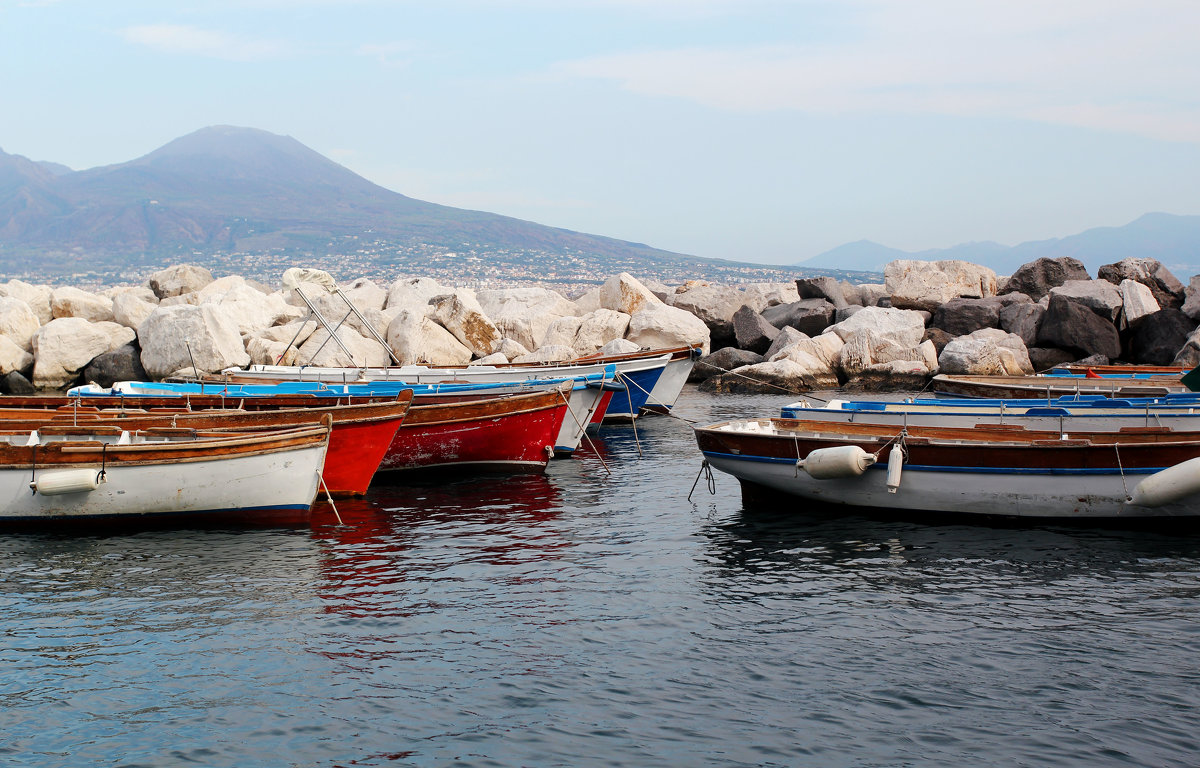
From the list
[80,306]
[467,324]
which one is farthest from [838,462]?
[80,306]

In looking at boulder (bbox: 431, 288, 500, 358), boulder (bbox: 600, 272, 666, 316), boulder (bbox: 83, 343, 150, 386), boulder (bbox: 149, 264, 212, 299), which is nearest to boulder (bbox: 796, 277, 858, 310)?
boulder (bbox: 600, 272, 666, 316)

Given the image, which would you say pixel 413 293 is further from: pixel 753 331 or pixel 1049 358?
pixel 1049 358

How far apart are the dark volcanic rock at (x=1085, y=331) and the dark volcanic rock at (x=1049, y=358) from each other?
12.9 inches

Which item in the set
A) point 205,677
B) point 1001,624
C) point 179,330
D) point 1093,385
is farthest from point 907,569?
point 179,330

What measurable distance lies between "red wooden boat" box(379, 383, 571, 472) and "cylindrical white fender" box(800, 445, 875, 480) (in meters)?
6.05

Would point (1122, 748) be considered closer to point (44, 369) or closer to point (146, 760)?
point (146, 760)

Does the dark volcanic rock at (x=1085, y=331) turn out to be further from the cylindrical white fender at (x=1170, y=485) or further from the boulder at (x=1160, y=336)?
the cylindrical white fender at (x=1170, y=485)

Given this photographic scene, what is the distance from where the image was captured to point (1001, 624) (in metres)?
9.30

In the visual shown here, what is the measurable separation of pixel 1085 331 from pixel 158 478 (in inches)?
1188

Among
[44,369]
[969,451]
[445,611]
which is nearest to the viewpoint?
[445,611]

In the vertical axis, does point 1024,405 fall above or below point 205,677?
above

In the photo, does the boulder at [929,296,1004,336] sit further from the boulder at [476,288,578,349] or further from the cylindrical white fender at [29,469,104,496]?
the cylindrical white fender at [29,469,104,496]

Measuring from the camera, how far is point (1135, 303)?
34.6 meters

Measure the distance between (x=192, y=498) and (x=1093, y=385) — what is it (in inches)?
735
